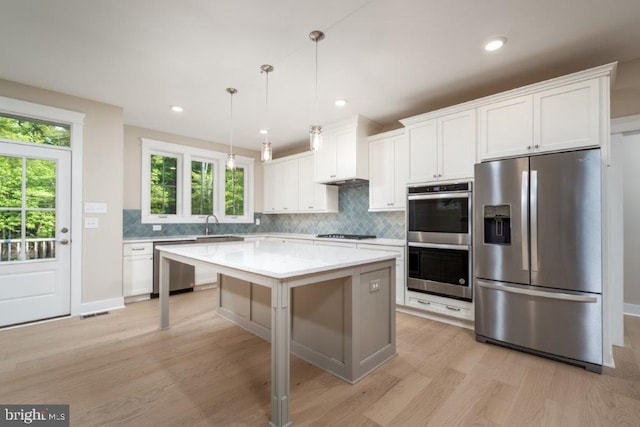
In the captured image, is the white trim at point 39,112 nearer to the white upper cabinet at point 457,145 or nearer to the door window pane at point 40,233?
the door window pane at point 40,233

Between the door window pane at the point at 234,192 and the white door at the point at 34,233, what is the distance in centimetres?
251

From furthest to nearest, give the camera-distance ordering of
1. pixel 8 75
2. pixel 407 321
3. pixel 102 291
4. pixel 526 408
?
pixel 102 291 < pixel 407 321 < pixel 8 75 < pixel 526 408

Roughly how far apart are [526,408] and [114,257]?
4.39 meters

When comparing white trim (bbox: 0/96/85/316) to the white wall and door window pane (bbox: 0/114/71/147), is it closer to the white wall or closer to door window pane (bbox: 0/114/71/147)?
door window pane (bbox: 0/114/71/147)

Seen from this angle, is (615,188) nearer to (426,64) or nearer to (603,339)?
(603,339)

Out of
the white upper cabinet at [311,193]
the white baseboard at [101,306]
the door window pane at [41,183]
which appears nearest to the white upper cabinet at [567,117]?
the white upper cabinet at [311,193]

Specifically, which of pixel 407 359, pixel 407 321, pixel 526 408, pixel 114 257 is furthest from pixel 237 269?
pixel 114 257

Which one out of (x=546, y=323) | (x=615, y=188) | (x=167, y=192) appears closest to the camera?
(x=546, y=323)

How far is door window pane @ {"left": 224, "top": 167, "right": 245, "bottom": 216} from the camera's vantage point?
561 cm

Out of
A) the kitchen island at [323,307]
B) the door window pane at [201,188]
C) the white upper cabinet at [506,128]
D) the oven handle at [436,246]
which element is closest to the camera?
the kitchen island at [323,307]

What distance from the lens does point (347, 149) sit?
4082mm

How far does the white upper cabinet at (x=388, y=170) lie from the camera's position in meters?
3.69

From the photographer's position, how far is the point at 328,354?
7.16ft

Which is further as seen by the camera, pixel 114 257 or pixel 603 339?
pixel 114 257
